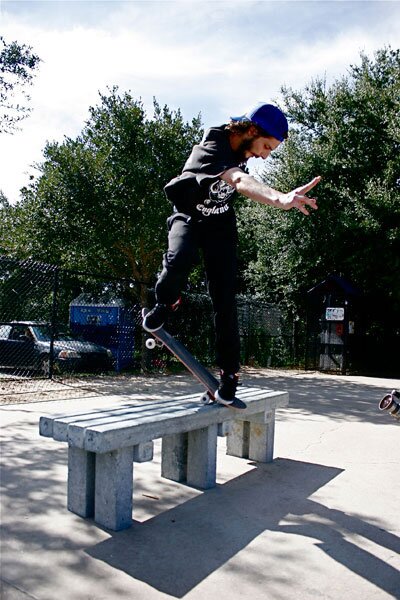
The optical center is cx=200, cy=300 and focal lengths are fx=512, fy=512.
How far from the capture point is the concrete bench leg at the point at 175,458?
153 inches

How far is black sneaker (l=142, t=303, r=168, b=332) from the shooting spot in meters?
3.67

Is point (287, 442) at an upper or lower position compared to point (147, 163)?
→ lower

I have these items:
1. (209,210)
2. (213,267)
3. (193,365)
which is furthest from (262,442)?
(209,210)

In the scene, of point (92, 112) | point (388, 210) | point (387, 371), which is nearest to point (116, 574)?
point (92, 112)

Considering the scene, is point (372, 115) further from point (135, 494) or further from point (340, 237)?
point (135, 494)

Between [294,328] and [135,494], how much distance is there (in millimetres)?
14701

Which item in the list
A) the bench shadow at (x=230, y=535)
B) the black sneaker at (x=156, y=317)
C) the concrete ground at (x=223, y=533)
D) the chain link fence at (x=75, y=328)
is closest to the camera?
the concrete ground at (x=223, y=533)

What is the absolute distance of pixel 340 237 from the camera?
15.5 meters

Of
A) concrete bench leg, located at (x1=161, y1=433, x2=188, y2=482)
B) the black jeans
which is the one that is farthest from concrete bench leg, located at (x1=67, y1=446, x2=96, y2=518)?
the black jeans

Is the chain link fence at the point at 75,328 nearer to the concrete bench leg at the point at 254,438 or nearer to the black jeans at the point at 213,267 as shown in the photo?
the concrete bench leg at the point at 254,438

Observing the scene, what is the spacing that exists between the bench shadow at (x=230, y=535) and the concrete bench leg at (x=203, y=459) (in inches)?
4.3

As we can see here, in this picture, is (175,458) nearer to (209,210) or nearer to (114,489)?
(114,489)

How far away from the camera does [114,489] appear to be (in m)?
2.91

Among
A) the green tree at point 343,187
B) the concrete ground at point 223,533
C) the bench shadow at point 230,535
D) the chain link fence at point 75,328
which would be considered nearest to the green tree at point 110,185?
the chain link fence at point 75,328
